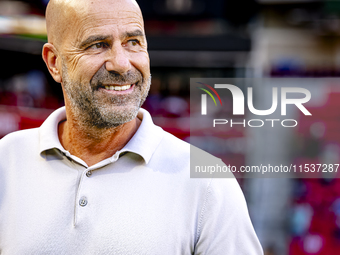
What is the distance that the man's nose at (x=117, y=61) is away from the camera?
98 centimetres

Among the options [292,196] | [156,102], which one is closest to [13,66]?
[156,102]

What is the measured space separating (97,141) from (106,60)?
0.26m

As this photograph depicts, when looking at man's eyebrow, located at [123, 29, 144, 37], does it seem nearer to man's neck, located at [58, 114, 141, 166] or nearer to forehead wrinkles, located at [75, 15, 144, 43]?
forehead wrinkles, located at [75, 15, 144, 43]

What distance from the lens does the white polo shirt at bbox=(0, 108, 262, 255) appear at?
3.10 feet

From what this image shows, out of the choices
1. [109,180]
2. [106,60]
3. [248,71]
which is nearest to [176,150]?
[109,180]

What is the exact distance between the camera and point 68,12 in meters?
1.03

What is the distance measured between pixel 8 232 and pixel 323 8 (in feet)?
14.8

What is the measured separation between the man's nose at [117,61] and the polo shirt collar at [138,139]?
8.0 inches

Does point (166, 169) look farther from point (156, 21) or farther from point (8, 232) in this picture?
point (156, 21)

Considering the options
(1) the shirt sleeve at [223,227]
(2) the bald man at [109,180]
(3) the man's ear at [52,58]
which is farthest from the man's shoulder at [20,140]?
(1) the shirt sleeve at [223,227]

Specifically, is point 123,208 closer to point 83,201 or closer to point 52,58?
point 83,201

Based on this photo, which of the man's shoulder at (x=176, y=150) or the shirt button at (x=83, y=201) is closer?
the shirt button at (x=83, y=201)

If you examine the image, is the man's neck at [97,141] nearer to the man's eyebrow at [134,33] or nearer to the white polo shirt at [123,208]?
the white polo shirt at [123,208]

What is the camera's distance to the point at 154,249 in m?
0.93
